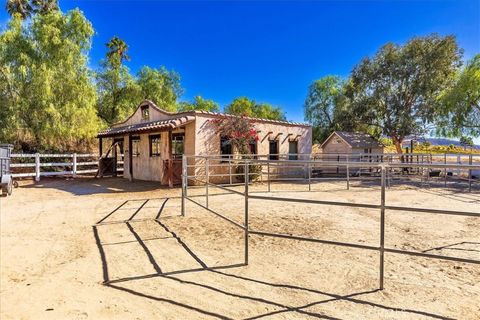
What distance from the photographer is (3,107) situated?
47.7 feet

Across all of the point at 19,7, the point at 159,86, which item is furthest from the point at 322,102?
the point at 19,7

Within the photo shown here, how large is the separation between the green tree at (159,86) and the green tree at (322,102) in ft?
56.0

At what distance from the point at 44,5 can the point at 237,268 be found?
88.6 ft

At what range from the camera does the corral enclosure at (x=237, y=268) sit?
2.71 metres

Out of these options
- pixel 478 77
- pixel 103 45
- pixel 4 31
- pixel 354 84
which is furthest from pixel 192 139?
pixel 103 45

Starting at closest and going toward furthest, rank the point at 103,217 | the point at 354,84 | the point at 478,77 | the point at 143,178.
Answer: the point at 103,217, the point at 143,178, the point at 478,77, the point at 354,84

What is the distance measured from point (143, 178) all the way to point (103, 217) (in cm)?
793

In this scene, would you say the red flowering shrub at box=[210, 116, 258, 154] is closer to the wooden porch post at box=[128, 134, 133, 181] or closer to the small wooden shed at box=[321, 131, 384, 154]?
the wooden porch post at box=[128, 134, 133, 181]

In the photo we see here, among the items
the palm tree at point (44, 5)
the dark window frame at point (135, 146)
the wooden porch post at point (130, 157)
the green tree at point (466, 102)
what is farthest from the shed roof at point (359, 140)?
the palm tree at point (44, 5)

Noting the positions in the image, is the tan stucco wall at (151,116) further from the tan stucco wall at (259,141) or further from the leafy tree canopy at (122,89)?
the leafy tree canopy at (122,89)

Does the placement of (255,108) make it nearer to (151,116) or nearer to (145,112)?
(145,112)

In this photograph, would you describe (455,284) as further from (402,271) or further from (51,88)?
(51,88)

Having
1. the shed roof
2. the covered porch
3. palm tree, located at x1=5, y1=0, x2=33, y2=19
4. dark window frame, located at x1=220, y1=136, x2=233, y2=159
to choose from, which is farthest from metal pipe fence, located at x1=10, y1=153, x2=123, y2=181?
the shed roof

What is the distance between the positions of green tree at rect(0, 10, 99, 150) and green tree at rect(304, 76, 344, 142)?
25485 millimetres
